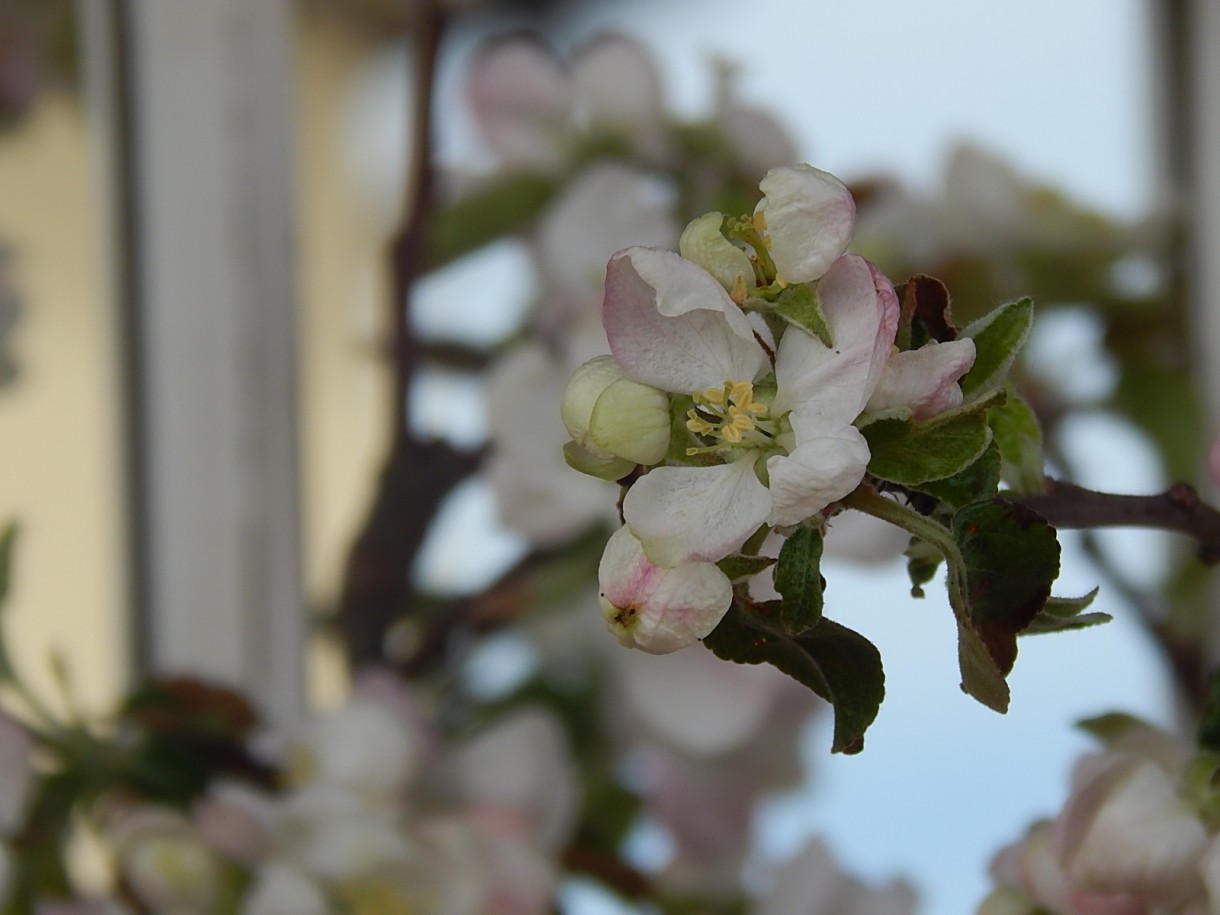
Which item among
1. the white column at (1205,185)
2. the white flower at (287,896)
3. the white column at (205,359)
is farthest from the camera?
the white column at (1205,185)

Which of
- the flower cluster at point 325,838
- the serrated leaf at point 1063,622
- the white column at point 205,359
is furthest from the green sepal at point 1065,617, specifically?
the white column at point 205,359

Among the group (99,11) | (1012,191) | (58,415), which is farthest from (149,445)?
(1012,191)

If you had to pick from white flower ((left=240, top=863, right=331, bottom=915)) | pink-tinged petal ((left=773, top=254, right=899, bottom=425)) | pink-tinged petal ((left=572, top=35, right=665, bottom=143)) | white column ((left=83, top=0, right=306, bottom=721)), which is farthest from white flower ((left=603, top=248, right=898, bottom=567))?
white column ((left=83, top=0, right=306, bottom=721))

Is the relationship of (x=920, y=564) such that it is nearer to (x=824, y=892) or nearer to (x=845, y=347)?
(x=845, y=347)

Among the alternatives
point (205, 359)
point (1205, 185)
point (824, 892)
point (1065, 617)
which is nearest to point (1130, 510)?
point (1065, 617)

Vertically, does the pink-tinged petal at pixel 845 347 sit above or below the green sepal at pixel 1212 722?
above

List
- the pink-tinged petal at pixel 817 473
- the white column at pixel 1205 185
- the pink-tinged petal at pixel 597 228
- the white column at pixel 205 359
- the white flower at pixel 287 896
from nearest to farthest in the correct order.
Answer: the pink-tinged petal at pixel 817 473, the white flower at pixel 287 896, the pink-tinged petal at pixel 597 228, the white column at pixel 205 359, the white column at pixel 1205 185

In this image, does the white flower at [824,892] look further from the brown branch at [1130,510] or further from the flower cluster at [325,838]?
the brown branch at [1130,510]

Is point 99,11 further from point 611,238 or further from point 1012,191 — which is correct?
point 1012,191
